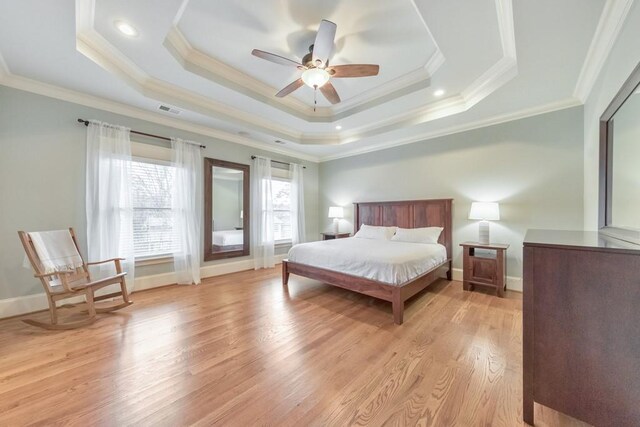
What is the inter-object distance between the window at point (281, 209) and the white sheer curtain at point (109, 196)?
8.21ft

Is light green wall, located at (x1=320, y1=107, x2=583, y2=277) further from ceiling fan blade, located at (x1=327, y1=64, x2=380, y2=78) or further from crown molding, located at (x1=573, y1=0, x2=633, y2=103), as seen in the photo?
ceiling fan blade, located at (x1=327, y1=64, x2=380, y2=78)

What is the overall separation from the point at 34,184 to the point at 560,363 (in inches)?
194

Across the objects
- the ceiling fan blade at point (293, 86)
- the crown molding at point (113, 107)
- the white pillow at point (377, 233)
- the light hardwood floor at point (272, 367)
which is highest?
the crown molding at point (113, 107)

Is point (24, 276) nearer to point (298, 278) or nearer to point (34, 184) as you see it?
point (34, 184)

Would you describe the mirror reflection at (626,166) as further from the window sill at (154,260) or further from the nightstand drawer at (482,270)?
the window sill at (154,260)

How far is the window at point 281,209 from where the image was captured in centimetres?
529

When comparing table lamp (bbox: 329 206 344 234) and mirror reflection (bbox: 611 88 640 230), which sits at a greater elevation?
mirror reflection (bbox: 611 88 640 230)

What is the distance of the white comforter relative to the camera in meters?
2.63

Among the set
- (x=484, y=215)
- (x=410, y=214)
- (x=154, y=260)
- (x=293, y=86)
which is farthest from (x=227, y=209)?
(x=484, y=215)

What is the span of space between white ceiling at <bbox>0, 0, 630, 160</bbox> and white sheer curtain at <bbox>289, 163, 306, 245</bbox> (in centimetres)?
165

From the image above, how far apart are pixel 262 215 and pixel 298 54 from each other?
3.03 metres

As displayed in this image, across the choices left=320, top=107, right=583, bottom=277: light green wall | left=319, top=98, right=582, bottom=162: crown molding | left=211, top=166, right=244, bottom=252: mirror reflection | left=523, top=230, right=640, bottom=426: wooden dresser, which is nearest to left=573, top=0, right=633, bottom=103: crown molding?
left=319, top=98, right=582, bottom=162: crown molding

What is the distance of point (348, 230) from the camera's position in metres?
5.62

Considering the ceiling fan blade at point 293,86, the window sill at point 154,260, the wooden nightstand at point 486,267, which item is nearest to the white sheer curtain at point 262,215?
the window sill at point 154,260
